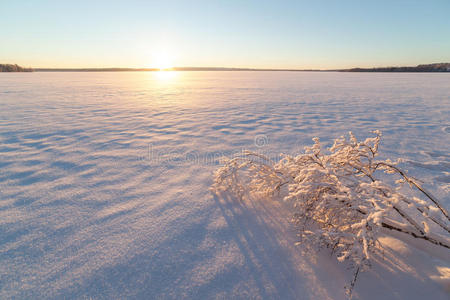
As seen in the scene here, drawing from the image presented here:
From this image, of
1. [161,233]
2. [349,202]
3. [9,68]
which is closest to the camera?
[349,202]

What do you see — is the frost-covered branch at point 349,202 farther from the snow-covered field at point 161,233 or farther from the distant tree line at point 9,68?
the distant tree line at point 9,68

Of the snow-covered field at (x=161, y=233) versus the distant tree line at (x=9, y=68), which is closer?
the snow-covered field at (x=161, y=233)

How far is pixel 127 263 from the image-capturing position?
1.69 m

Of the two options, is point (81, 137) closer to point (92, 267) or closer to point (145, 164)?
point (145, 164)

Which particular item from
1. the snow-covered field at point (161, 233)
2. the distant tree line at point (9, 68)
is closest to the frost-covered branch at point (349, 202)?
the snow-covered field at point (161, 233)

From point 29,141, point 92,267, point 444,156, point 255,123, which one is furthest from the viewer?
point 255,123

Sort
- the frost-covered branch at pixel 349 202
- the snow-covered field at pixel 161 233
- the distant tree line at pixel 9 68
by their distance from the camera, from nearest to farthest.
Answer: the frost-covered branch at pixel 349 202, the snow-covered field at pixel 161 233, the distant tree line at pixel 9 68

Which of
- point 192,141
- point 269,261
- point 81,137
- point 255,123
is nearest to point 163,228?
point 269,261

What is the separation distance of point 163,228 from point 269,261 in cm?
105

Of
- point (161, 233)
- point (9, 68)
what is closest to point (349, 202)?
point (161, 233)

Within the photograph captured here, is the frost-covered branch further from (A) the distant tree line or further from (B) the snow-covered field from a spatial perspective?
(A) the distant tree line

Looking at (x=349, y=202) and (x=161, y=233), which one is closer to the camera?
(x=349, y=202)

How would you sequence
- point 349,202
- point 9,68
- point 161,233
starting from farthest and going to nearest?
1. point 9,68
2. point 161,233
3. point 349,202

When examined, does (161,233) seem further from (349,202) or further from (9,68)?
(9,68)
